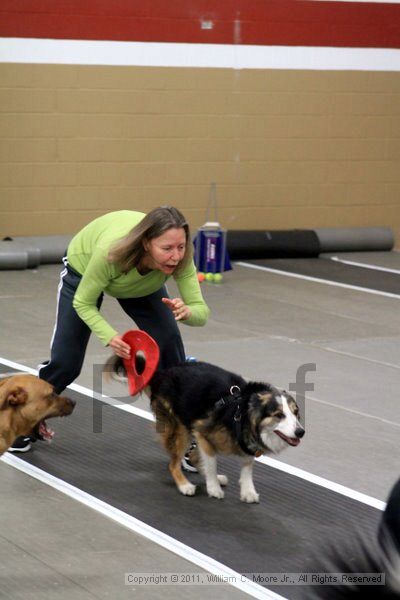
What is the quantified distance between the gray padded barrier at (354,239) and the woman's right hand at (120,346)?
8.10 meters

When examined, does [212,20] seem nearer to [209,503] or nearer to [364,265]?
[364,265]

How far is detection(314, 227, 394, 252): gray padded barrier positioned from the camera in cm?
1360

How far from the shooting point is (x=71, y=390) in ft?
24.4

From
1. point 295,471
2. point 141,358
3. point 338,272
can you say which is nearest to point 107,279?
point 141,358

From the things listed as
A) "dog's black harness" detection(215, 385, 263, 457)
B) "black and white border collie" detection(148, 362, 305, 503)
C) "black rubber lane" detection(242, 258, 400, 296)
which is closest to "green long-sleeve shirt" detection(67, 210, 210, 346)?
"black and white border collie" detection(148, 362, 305, 503)

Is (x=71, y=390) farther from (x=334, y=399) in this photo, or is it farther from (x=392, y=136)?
(x=392, y=136)

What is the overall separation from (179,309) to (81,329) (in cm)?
75

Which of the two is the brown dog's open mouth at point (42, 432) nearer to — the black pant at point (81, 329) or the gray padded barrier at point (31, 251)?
the black pant at point (81, 329)

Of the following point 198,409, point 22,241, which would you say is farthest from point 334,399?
point 22,241

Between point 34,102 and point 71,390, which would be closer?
point 71,390

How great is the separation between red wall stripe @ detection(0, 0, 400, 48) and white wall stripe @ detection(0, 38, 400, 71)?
0.25 ft

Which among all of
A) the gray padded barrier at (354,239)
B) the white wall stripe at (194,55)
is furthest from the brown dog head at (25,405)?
the gray padded barrier at (354,239)

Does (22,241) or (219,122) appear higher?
(219,122)

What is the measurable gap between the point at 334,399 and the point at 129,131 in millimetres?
6188
